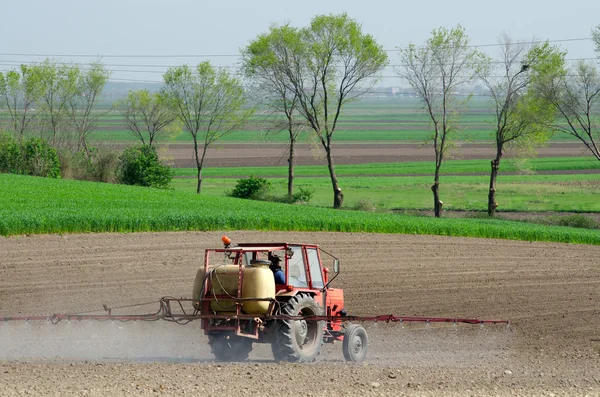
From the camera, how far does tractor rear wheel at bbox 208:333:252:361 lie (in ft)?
53.9

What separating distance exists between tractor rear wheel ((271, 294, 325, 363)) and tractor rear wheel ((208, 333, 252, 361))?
1.13 meters

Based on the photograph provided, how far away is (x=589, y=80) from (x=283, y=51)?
22117 millimetres

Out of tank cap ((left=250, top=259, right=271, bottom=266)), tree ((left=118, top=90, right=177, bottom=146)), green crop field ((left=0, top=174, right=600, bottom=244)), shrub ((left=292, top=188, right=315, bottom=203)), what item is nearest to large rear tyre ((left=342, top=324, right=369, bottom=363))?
tank cap ((left=250, top=259, right=271, bottom=266))

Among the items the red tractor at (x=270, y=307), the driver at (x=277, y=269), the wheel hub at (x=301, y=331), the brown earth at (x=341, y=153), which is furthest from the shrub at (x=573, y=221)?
the brown earth at (x=341, y=153)

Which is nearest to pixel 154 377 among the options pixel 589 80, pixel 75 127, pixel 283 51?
pixel 589 80

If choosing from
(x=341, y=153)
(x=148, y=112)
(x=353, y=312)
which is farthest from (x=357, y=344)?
(x=341, y=153)

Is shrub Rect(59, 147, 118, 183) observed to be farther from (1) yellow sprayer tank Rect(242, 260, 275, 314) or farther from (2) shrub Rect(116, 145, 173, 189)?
(1) yellow sprayer tank Rect(242, 260, 275, 314)

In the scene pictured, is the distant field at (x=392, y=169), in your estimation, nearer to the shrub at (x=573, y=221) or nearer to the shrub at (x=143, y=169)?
the shrub at (x=143, y=169)

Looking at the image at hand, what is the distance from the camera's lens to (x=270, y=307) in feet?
50.9

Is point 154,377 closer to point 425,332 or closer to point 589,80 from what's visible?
point 425,332

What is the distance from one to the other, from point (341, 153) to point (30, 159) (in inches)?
2184

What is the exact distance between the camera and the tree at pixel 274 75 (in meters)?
65.2

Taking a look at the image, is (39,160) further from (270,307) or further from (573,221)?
(270,307)

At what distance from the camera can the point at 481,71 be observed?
58.8 m
